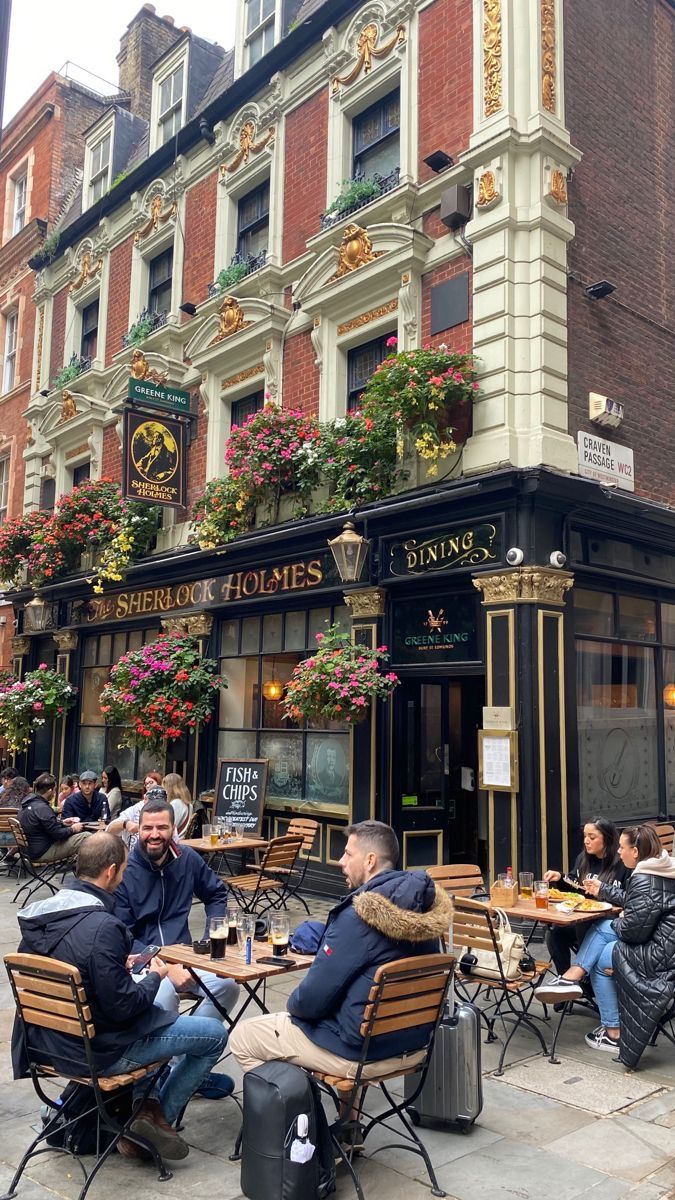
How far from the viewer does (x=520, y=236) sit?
10211mm

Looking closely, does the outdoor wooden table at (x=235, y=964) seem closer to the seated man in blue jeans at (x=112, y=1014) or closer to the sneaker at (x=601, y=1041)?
the seated man in blue jeans at (x=112, y=1014)

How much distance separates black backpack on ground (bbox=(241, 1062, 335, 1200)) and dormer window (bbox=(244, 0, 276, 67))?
15224 mm

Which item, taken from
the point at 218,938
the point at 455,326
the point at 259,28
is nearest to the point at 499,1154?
the point at 218,938

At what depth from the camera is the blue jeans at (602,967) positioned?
6.24 metres

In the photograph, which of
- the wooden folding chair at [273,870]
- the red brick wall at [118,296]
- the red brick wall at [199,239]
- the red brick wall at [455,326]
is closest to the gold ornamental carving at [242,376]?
the red brick wall at [199,239]

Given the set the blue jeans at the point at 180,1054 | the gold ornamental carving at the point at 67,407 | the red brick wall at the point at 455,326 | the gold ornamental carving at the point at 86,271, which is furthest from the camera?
the gold ornamental carving at the point at 86,271

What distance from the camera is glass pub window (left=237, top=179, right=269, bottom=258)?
47.6 ft

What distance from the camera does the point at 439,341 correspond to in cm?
1091

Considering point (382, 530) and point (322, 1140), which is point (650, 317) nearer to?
point (382, 530)

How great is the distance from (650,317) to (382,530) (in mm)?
4457

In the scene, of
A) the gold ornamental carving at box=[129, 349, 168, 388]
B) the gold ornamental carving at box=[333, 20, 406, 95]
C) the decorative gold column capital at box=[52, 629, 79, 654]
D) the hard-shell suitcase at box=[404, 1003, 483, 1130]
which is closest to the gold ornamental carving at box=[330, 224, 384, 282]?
the gold ornamental carving at box=[333, 20, 406, 95]

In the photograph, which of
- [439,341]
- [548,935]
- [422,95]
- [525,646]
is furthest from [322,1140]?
[422,95]

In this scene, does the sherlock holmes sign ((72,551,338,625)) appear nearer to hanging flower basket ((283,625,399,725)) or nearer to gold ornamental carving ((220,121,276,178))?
hanging flower basket ((283,625,399,725))

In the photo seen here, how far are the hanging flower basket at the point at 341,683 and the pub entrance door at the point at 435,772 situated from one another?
2.12 ft
